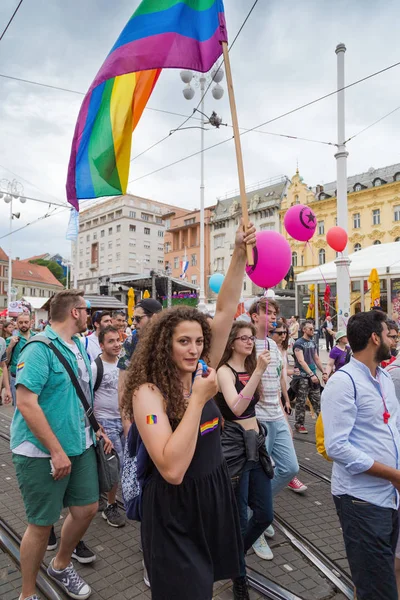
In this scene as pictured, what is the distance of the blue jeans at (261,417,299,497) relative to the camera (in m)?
3.58

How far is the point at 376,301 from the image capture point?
13.6 m

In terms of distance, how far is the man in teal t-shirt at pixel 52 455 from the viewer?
2.56 metres

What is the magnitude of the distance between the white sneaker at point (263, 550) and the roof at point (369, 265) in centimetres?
1239

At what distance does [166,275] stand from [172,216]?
102 feet

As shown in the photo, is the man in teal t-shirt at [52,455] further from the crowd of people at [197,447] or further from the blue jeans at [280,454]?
the blue jeans at [280,454]

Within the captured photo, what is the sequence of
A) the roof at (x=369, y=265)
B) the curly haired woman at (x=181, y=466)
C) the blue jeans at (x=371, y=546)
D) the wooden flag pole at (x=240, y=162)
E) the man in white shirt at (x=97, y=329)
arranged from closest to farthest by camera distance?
the curly haired woman at (x=181, y=466), the blue jeans at (x=371, y=546), the wooden flag pole at (x=240, y=162), the man in white shirt at (x=97, y=329), the roof at (x=369, y=265)

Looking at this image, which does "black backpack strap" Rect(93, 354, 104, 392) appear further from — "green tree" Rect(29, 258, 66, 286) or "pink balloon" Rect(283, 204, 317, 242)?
"green tree" Rect(29, 258, 66, 286)

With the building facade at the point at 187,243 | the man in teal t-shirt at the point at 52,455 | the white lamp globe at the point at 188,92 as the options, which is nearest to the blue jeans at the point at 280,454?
the man in teal t-shirt at the point at 52,455

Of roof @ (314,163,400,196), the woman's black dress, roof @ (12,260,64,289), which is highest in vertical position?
roof @ (314,163,400,196)

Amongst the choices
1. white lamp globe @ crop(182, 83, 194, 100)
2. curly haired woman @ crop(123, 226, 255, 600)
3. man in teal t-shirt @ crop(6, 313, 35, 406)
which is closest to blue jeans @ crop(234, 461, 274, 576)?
curly haired woman @ crop(123, 226, 255, 600)

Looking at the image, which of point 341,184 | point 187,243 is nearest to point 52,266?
point 187,243

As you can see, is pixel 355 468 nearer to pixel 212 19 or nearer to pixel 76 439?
pixel 76 439

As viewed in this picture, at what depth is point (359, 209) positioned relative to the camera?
40125 millimetres

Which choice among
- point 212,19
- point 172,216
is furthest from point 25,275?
point 212,19
